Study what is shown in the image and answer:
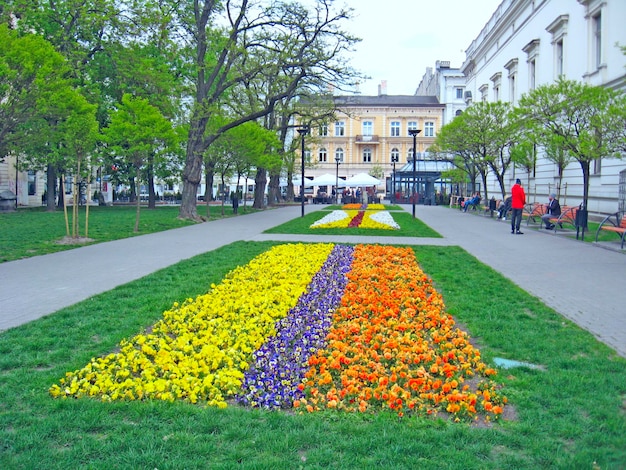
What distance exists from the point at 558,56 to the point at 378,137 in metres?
46.7

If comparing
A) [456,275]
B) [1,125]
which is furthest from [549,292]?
[1,125]

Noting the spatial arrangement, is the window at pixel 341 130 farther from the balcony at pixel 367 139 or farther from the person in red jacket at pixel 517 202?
the person in red jacket at pixel 517 202

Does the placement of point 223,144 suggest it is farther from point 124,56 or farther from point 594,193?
point 594,193

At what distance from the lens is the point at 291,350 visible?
638 centimetres

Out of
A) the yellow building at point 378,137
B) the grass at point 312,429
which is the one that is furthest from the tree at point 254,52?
the yellow building at point 378,137

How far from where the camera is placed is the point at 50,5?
3241cm

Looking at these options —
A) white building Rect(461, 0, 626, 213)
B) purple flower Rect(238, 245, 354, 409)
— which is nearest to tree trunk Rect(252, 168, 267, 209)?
white building Rect(461, 0, 626, 213)

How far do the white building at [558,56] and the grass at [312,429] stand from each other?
1953cm

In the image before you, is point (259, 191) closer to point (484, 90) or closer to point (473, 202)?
point (473, 202)

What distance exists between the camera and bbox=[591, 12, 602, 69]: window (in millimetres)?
29297

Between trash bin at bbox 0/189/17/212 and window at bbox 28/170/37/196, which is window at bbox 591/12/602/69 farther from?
window at bbox 28/170/37/196

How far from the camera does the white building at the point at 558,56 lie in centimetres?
2717

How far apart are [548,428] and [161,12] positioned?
84.6ft

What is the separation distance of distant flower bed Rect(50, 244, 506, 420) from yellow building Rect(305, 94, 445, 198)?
240 ft
